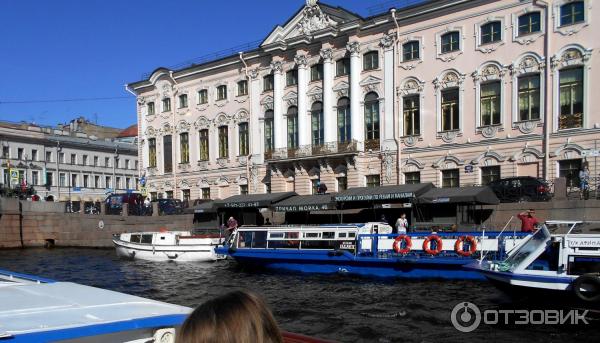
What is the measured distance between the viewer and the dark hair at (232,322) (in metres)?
1.83

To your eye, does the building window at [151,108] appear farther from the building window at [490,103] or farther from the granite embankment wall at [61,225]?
the building window at [490,103]

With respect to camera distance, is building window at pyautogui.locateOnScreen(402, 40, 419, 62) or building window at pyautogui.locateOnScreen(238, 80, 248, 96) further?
building window at pyautogui.locateOnScreen(238, 80, 248, 96)

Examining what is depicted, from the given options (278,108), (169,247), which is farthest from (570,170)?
(169,247)

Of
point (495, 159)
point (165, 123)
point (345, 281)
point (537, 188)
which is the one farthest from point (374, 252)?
point (165, 123)

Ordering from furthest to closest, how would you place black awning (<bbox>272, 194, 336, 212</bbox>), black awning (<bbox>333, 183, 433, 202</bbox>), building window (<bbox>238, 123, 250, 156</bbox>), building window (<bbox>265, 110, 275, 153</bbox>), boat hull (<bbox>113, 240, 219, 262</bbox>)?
building window (<bbox>238, 123, 250, 156</bbox>)
building window (<bbox>265, 110, 275, 153</bbox>)
black awning (<bbox>272, 194, 336, 212</bbox>)
black awning (<bbox>333, 183, 433, 202</bbox>)
boat hull (<bbox>113, 240, 219, 262</bbox>)

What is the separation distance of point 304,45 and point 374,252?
66.2 ft

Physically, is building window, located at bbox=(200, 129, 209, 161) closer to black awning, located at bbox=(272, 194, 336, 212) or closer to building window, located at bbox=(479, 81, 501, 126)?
black awning, located at bbox=(272, 194, 336, 212)

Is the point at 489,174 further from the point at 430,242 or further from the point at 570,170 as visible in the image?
the point at 430,242

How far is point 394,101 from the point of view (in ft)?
108

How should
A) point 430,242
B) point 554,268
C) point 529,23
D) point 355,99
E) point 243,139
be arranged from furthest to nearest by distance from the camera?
Answer: 1. point 243,139
2. point 355,99
3. point 529,23
4. point 430,242
5. point 554,268

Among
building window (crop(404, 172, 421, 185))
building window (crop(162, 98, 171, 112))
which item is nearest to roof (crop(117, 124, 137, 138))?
building window (crop(162, 98, 171, 112))

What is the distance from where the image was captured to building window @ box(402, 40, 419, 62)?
106 ft

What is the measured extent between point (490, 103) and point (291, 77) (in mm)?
13600

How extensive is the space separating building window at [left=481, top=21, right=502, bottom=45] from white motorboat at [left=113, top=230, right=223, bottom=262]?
54.5 ft
